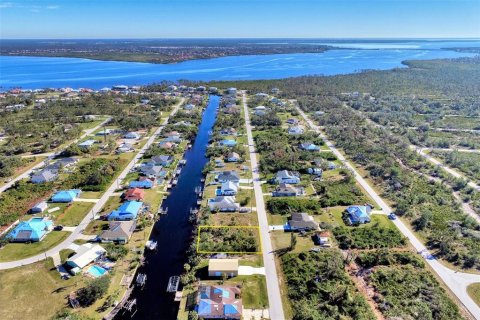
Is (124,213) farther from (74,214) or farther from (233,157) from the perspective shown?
(233,157)

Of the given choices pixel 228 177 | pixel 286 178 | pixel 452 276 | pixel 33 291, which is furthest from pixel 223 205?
pixel 452 276

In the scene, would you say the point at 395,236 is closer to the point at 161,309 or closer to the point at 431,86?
the point at 161,309

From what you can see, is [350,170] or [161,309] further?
[350,170]

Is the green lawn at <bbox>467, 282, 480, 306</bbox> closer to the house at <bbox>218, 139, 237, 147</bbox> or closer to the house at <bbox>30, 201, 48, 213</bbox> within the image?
the house at <bbox>218, 139, 237, 147</bbox>

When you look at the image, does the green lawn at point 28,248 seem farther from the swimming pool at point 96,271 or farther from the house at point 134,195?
the house at point 134,195

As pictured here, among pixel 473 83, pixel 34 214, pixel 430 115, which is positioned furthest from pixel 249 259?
pixel 473 83

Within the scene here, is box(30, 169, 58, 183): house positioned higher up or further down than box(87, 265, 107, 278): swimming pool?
higher up

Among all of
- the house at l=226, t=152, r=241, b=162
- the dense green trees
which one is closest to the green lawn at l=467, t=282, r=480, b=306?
the dense green trees
